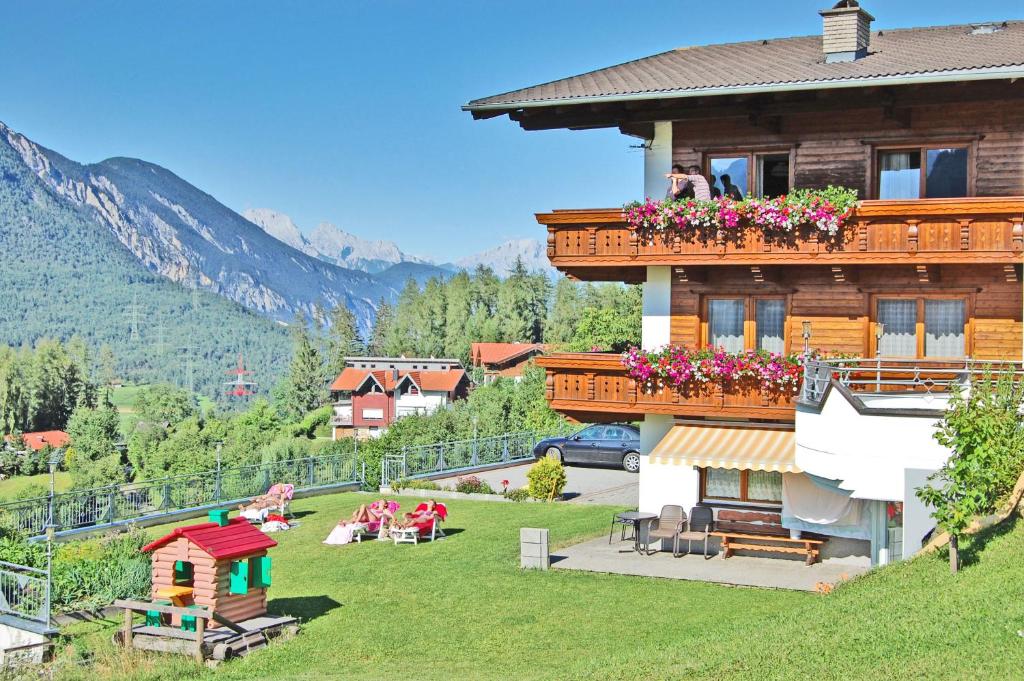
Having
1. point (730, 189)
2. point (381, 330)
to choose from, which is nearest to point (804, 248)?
point (730, 189)

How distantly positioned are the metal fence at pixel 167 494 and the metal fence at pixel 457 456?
1.11m

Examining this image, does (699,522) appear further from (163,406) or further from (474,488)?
(163,406)

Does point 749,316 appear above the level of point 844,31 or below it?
below

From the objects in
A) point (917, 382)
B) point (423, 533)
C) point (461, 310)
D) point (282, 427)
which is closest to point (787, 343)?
point (917, 382)

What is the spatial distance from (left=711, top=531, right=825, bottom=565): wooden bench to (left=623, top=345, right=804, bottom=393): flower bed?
9.34ft

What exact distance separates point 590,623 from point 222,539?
5684 mm

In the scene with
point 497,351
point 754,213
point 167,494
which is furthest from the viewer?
point 497,351

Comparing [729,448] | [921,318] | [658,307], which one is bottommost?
[729,448]

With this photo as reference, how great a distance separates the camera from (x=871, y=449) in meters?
19.3

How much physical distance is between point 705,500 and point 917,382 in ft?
23.9

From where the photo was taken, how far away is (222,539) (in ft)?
60.7

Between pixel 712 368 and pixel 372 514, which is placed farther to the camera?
pixel 372 514

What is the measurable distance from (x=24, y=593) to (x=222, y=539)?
11.3 feet

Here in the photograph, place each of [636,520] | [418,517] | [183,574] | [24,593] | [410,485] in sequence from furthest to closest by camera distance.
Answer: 1. [410,485]
2. [418,517]
3. [636,520]
4. [24,593]
5. [183,574]
